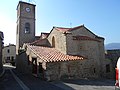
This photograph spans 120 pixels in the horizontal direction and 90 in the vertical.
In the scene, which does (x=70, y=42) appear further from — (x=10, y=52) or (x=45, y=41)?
(x=10, y=52)

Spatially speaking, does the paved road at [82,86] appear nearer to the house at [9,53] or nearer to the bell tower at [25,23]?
the bell tower at [25,23]

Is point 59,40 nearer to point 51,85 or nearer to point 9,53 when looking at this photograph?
point 51,85

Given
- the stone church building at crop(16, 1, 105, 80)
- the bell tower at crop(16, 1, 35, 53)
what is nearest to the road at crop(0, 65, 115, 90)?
the stone church building at crop(16, 1, 105, 80)

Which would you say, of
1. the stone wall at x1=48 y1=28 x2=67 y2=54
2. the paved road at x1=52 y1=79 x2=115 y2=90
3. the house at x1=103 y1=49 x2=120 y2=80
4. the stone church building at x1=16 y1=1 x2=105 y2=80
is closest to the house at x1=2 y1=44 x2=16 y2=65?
the stone church building at x1=16 y1=1 x2=105 y2=80

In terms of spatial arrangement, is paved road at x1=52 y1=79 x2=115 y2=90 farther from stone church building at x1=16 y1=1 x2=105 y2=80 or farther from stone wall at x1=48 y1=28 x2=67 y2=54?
stone wall at x1=48 y1=28 x2=67 y2=54

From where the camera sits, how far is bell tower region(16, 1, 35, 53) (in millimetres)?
35469

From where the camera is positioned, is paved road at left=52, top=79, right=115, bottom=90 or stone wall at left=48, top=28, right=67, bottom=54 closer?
paved road at left=52, top=79, right=115, bottom=90

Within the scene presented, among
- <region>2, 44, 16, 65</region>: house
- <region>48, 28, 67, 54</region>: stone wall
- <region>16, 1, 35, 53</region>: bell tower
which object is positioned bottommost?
<region>2, 44, 16, 65</region>: house

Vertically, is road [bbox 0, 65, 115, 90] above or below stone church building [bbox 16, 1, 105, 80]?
below

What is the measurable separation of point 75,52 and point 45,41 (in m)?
6.93

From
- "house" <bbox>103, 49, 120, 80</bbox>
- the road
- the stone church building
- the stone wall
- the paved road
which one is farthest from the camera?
"house" <bbox>103, 49, 120, 80</bbox>

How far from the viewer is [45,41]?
28.2 metres

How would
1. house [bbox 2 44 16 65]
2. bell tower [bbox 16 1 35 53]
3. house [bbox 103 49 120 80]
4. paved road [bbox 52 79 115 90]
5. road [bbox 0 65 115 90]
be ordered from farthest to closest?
house [bbox 2 44 16 65], bell tower [bbox 16 1 35 53], house [bbox 103 49 120 80], paved road [bbox 52 79 115 90], road [bbox 0 65 115 90]

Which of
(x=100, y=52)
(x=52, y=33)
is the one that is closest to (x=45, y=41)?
(x=52, y=33)
